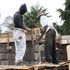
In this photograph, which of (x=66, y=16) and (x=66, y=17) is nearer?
(x=66, y=16)

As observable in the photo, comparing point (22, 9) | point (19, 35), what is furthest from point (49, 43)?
point (22, 9)

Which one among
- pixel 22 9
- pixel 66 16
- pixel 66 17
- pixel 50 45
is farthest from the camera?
pixel 66 17

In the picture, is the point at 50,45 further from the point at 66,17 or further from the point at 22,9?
the point at 66,17

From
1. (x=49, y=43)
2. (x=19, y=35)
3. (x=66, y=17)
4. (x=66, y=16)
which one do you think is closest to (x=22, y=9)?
(x=19, y=35)

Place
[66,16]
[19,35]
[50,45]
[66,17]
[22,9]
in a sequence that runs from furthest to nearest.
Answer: [66,17]
[66,16]
[22,9]
[19,35]
[50,45]

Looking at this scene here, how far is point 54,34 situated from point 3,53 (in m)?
2.37

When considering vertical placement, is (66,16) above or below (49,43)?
above

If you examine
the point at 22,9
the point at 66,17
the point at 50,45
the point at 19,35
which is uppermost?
the point at 66,17

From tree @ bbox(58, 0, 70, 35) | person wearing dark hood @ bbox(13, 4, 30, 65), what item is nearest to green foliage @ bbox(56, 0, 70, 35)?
tree @ bbox(58, 0, 70, 35)

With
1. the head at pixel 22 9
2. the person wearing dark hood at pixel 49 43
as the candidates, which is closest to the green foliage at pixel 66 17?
the head at pixel 22 9

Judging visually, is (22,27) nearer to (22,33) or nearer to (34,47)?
(22,33)

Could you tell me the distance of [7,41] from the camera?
10547 mm

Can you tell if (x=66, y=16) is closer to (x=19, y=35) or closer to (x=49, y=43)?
(x=19, y=35)

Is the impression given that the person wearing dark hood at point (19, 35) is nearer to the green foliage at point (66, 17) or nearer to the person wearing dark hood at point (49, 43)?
the person wearing dark hood at point (49, 43)
